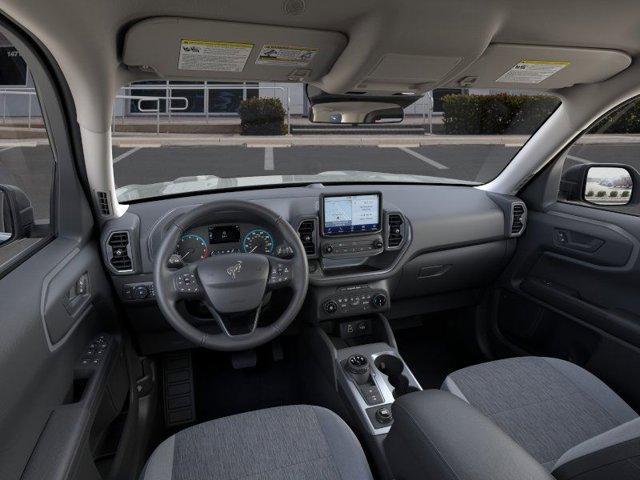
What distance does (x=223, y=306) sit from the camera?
1923mm

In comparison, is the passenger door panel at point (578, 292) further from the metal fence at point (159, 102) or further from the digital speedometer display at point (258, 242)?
the digital speedometer display at point (258, 242)

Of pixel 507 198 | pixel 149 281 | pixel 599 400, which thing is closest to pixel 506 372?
pixel 599 400

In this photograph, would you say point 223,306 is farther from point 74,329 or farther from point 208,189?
point 208,189

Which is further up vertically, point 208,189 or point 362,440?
point 208,189

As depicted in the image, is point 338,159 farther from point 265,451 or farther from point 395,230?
point 265,451

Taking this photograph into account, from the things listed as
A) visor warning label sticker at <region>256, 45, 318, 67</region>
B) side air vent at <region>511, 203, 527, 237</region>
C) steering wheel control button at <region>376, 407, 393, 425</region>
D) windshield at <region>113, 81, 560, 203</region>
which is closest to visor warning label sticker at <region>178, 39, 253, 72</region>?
visor warning label sticker at <region>256, 45, 318, 67</region>

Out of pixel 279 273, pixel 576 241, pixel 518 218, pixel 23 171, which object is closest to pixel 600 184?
pixel 576 241

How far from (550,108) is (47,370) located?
2.81 metres

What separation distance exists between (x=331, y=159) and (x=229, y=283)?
2151 mm

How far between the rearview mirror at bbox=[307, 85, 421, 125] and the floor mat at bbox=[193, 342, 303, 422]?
1518 mm

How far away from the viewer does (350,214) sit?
2.56 metres

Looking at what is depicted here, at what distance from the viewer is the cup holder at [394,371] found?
2.42m

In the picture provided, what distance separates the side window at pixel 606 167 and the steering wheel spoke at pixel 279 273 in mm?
1906

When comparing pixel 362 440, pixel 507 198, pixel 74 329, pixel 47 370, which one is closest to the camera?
pixel 47 370
